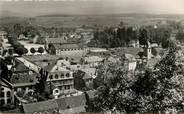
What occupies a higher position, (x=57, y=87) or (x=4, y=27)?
(x=4, y=27)

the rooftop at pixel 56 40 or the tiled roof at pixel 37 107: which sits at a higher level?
the rooftop at pixel 56 40

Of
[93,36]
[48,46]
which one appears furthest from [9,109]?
[93,36]

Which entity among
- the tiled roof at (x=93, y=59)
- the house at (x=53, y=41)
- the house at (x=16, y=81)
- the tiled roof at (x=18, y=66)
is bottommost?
the house at (x=16, y=81)

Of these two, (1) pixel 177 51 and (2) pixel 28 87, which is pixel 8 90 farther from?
(1) pixel 177 51

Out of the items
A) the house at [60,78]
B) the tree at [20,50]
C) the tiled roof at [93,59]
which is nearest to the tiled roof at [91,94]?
the house at [60,78]

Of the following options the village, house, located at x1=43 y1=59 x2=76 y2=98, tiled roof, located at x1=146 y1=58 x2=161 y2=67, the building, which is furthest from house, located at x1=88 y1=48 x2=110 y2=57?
the building

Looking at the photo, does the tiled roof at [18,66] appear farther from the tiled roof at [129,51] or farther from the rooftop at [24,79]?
the tiled roof at [129,51]

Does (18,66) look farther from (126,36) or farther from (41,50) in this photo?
(126,36)

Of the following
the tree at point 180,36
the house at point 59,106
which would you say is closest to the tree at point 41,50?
the house at point 59,106

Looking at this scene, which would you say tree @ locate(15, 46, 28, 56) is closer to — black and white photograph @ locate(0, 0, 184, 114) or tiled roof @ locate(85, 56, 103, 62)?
black and white photograph @ locate(0, 0, 184, 114)
